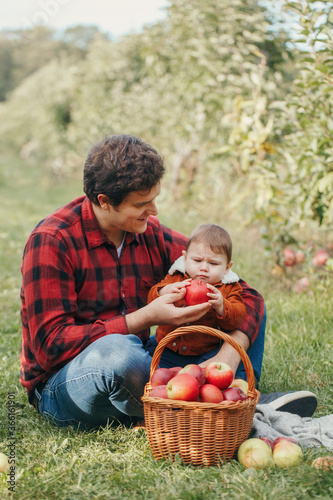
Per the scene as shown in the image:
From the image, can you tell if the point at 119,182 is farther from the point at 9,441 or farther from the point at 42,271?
the point at 9,441

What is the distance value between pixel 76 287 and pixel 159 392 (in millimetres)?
680

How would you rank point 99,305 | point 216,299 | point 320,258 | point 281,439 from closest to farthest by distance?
point 281,439
point 216,299
point 99,305
point 320,258

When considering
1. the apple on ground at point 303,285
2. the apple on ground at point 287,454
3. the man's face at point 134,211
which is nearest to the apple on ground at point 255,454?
the apple on ground at point 287,454

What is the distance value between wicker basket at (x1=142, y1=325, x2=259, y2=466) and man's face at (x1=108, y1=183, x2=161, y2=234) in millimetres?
743

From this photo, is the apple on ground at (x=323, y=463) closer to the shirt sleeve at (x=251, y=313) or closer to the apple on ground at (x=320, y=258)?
the shirt sleeve at (x=251, y=313)

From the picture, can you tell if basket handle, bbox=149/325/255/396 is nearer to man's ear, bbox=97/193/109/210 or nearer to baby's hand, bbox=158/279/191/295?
baby's hand, bbox=158/279/191/295

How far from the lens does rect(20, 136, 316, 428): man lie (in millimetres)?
2418

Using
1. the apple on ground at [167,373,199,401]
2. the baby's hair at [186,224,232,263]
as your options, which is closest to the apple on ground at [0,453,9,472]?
the apple on ground at [167,373,199,401]

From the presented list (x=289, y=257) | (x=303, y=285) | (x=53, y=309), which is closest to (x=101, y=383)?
(x=53, y=309)

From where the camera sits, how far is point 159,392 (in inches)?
88.3

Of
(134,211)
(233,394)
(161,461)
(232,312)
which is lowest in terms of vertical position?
(161,461)

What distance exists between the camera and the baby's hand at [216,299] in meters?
2.51

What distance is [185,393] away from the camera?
216cm

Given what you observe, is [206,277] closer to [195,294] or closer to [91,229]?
[195,294]
